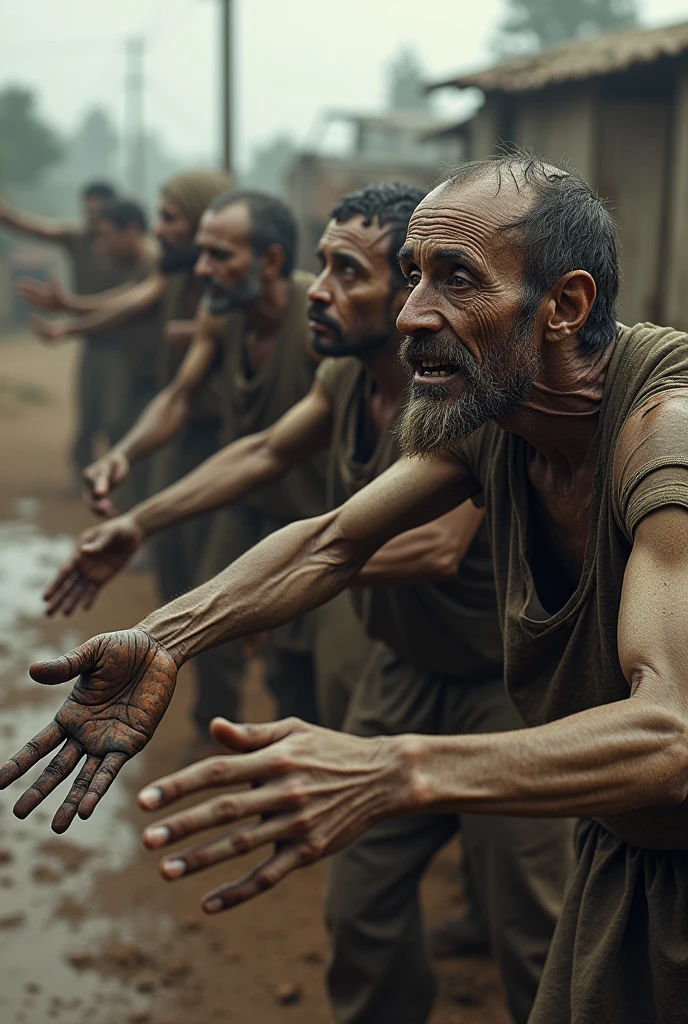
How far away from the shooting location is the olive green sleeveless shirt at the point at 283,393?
169 inches

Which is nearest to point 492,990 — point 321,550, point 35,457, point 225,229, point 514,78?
point 321,550

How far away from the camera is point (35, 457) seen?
40.1ft

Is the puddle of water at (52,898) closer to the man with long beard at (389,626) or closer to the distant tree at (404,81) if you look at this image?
the man with long beard at (389,626)

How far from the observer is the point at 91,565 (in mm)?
2959

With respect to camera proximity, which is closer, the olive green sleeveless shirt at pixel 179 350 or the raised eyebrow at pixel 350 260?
the raised eyebrow at pixel 350 260

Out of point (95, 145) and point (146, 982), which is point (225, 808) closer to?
point (146, 982)

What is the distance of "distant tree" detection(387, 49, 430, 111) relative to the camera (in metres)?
65.1

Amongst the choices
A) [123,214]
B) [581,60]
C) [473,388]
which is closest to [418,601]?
[473,388]

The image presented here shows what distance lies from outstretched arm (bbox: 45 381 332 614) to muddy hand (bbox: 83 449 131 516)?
28 cm

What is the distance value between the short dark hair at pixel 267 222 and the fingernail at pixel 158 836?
334 centimetres

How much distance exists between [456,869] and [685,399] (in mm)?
2820

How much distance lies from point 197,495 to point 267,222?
1.66 meters

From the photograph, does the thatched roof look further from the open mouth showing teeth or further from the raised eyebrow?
the open mouth showing teeth

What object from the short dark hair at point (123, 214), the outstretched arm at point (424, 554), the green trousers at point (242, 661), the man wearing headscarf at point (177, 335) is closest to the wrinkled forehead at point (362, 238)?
the outstretched arm at point (424, 554)
